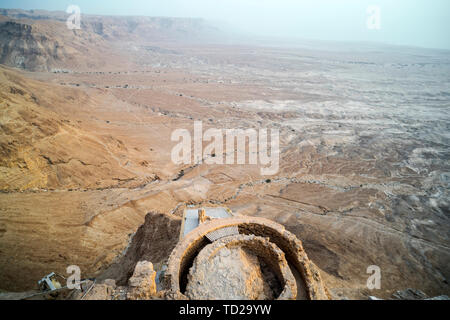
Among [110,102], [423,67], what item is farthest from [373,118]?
[423,67]

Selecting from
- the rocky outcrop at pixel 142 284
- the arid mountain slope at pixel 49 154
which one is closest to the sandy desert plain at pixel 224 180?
the arid mountain slope at pixel 49 154

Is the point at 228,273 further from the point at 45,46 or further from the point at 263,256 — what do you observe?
the point at 45,46

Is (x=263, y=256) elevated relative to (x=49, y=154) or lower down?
lower down

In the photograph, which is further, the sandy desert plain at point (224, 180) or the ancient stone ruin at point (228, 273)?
the sandy desert plain at point (224, 180)

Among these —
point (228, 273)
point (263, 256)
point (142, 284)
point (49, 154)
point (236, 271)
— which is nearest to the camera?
point (142, 284)

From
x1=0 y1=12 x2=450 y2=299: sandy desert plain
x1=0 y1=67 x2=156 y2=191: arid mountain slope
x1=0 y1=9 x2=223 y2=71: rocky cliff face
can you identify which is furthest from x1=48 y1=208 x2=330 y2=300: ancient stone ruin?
x1=0 y1=9 x2=223 y2=71: rocky cliff face

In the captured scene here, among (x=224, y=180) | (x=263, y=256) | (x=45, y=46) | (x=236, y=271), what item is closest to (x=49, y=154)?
(x=224, y=180)

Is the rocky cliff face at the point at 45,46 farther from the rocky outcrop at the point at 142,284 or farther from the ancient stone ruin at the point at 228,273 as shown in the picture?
the rocky outcrop at the point at 142,284
